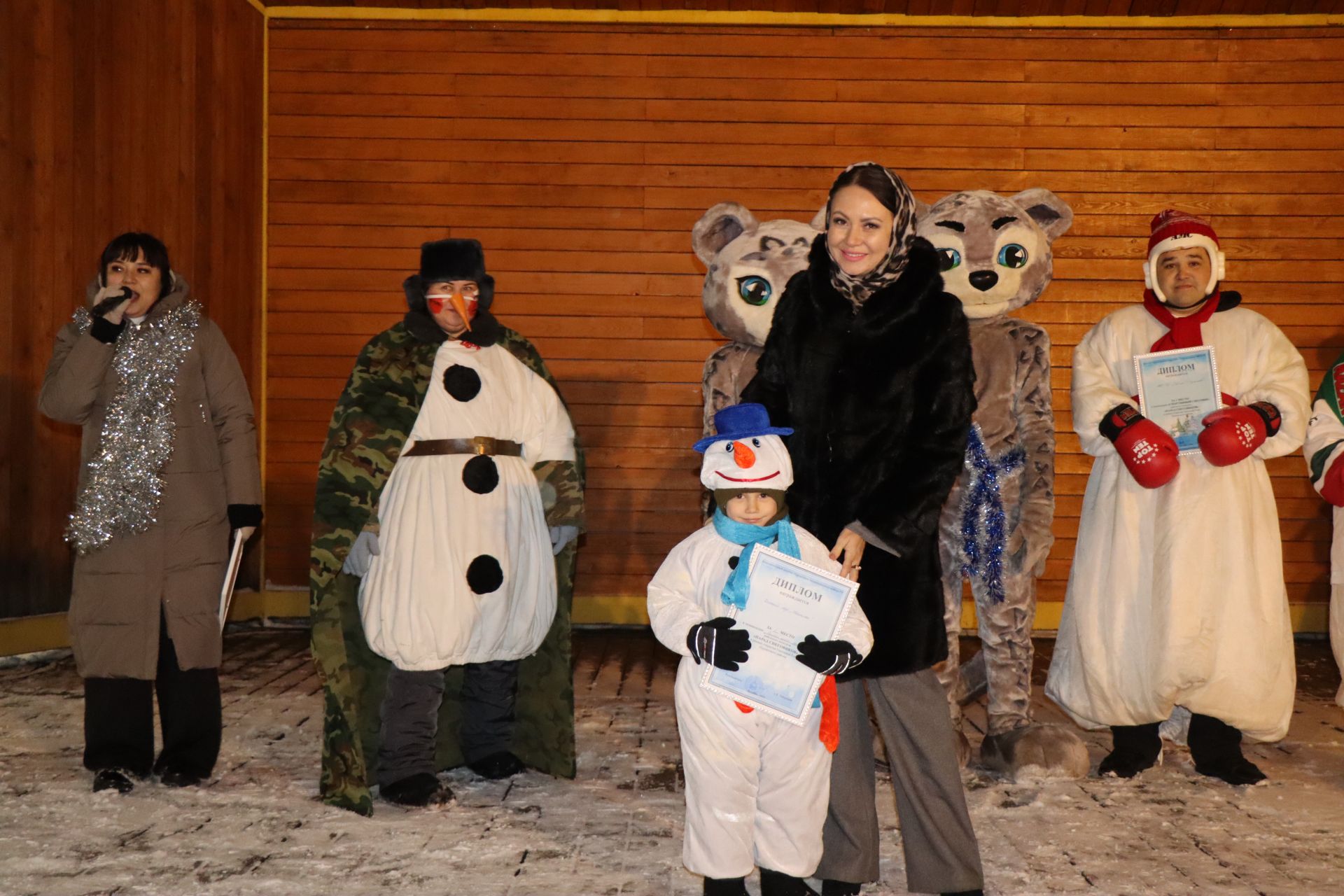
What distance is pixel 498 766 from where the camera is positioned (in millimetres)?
3889

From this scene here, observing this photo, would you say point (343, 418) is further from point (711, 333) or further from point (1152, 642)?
point (711, 333)

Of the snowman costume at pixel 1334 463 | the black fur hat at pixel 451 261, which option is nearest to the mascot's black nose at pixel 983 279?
the snowman costume at pixel 1334 463

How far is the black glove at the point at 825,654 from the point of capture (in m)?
2.50

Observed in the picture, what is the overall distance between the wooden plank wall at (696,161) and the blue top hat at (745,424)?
4.36m

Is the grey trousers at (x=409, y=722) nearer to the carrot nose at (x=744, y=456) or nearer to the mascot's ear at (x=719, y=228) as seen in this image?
the carrot nose at (x=744, y=456)

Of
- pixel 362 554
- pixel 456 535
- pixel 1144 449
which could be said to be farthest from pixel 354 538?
pixel 1144 449

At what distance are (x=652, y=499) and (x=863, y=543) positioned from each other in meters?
4.41

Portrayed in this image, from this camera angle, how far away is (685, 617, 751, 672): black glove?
8.25 feet

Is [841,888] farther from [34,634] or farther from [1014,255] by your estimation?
[34,634]

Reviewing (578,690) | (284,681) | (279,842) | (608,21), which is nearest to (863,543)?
(279,842)

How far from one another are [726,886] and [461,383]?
5.56 ft

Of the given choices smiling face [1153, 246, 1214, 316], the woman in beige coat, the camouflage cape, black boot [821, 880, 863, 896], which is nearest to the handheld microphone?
the woman in beige coat

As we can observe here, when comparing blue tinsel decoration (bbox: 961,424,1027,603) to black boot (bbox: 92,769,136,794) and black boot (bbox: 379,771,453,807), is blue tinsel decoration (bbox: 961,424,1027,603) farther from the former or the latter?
black boot (bbox: 92,769,136,794)

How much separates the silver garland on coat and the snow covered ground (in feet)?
2.51
